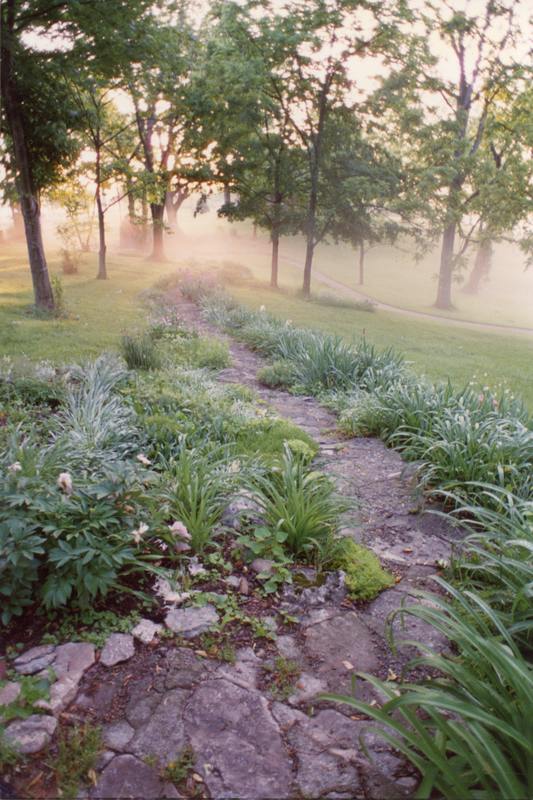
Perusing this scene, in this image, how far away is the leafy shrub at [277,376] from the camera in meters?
8.07

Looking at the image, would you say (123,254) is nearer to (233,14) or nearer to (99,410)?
(233,14)

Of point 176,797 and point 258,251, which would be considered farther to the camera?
point 258,251

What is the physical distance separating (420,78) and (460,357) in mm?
17323

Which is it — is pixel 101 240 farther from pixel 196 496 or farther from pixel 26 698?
pixel 26 698

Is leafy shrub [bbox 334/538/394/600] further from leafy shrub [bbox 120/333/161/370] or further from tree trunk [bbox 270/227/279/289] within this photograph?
tree trunk [bbox 270/227/279/289]

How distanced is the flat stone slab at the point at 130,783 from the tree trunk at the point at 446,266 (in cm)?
2565

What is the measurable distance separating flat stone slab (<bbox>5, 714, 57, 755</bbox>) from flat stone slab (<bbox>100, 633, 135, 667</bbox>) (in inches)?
14.0

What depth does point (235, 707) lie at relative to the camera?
7.15 feet

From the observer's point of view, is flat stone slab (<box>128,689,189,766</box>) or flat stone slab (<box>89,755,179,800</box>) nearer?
flat stone slab (<box>89,755,179,800</box>)

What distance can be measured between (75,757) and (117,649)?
56 centimetres

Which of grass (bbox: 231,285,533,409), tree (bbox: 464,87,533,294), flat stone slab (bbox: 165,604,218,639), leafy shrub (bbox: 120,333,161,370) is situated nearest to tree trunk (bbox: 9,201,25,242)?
grass (bbox: 231,285,533,409)

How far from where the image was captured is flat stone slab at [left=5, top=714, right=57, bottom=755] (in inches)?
75.0

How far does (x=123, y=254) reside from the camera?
33.2m

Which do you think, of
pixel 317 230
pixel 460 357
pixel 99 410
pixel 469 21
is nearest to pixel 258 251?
pixel 317 230
